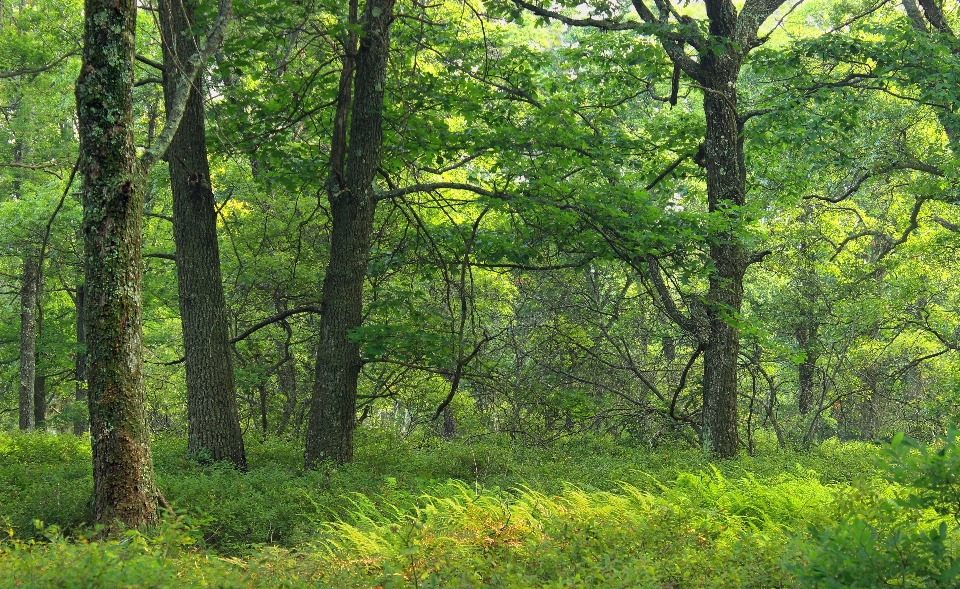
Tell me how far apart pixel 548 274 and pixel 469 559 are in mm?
10562

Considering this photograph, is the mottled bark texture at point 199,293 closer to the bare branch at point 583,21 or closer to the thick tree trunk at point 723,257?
the bare branch at point 583,21

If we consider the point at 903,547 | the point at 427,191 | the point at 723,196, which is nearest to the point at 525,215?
the point at 427,191

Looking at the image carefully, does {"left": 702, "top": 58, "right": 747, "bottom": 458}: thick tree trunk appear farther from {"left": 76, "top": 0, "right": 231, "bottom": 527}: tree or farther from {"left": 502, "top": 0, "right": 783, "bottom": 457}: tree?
{"left": 76, "top": 0, "right": 231, "bottom": 527}: tree

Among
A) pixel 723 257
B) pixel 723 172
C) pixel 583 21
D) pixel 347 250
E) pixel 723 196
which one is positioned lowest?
pixel 347 250

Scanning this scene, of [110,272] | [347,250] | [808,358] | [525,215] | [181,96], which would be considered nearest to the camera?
[110,272]

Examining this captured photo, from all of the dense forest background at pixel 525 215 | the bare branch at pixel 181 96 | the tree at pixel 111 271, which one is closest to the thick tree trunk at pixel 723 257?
the dense forest background at pixel 525 215

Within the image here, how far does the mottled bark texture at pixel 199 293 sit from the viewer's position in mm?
9516

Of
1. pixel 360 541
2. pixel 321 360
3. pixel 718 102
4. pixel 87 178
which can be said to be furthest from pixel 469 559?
pixel 718 102

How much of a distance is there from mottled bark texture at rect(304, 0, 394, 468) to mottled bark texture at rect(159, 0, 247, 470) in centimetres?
121

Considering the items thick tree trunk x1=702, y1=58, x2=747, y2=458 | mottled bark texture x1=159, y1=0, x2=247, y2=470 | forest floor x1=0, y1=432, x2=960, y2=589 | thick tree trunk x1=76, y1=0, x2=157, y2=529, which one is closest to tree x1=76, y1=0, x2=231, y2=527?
thick tree trunk x1=76, y1=0, x2=157, y2=529

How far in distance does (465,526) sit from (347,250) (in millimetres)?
4751

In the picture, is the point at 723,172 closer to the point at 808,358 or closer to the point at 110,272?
the point at 110,272

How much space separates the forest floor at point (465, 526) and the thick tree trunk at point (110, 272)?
0.45 metres

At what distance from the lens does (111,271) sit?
567cm
